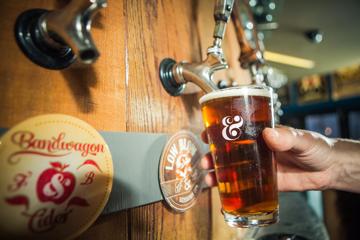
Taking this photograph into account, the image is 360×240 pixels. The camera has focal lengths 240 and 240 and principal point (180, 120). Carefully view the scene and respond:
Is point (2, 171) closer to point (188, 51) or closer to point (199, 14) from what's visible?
point (188, 51)

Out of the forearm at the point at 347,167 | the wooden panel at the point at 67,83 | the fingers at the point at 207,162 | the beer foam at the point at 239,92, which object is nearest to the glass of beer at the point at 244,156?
the beer foam at the point at 239,92

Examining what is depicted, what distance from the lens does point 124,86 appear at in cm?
75

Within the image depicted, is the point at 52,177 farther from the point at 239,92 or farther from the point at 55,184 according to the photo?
the point at 239,92

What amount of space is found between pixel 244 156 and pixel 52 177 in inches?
20.6

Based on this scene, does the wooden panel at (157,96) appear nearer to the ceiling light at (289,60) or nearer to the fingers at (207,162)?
the fingers at (207,162)

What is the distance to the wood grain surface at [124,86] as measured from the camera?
0.53 meters

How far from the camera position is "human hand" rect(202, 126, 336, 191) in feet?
2.59

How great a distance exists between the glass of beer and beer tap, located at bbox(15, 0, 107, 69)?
431 millimetres

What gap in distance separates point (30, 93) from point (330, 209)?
2.51 m

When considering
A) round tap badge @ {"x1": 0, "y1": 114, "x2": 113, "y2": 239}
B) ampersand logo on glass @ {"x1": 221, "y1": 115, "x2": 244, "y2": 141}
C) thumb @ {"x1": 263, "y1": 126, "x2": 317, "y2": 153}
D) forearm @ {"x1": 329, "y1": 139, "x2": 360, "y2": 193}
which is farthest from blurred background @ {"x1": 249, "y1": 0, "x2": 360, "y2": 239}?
round tap badge @ {"x1": 0, "y1": 114, "x2": 113, "y2": 239}

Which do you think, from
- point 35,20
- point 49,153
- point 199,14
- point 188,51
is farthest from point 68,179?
point 199,14

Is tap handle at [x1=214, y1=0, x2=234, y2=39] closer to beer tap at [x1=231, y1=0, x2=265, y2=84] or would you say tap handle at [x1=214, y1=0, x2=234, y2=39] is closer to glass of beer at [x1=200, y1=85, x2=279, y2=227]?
glass of beer at [x1=200, y1=85, x2=279, y2=227]

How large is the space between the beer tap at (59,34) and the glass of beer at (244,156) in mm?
431

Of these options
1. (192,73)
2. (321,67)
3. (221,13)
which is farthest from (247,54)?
(321,67)
